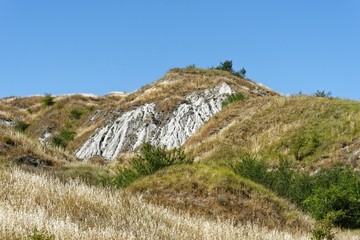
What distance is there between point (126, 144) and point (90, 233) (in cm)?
4578

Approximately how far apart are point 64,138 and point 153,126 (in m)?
14.2

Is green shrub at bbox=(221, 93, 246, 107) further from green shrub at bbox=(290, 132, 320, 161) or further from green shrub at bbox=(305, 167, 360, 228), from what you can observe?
green shrub at bbox=(305, 167, 360, 228)

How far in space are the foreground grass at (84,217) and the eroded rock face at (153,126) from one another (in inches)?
1541

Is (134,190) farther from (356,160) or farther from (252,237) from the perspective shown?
(356,160)

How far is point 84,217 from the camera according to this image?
8430 mm

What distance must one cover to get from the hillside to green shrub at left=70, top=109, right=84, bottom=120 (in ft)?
0.96

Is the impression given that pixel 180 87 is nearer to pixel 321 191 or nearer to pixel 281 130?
pixel 281 130

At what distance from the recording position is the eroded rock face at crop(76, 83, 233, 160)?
51250mm

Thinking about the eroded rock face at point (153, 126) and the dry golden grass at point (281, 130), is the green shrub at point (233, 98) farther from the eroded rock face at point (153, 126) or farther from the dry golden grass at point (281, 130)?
the dry golden grass at point (281, 130)

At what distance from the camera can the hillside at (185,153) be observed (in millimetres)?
9875

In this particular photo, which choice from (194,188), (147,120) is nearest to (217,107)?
(147,120)

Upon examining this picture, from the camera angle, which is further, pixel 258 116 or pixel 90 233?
pixel 258 116

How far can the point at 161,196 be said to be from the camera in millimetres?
15852

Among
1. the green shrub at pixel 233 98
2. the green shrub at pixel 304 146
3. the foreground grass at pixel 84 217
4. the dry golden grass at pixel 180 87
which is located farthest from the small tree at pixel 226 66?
the foreground grass at pixel 84 217
